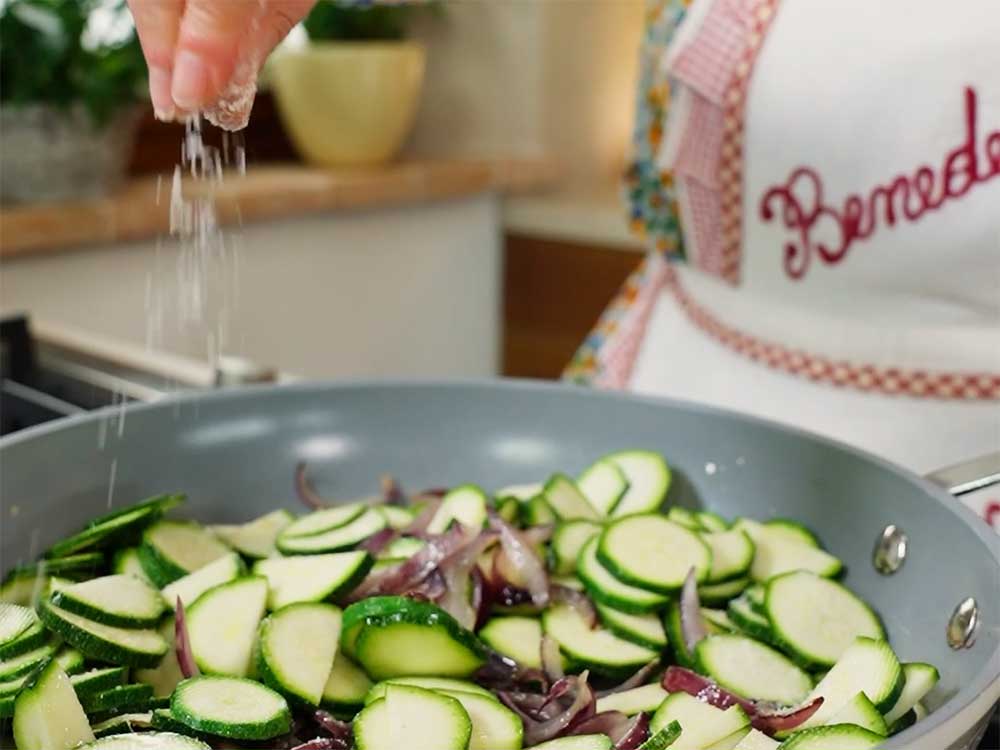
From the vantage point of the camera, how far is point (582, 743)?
0.59 metres

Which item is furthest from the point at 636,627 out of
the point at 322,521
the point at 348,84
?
the point at 348,84

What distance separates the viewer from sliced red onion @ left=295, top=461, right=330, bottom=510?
35.2 inches

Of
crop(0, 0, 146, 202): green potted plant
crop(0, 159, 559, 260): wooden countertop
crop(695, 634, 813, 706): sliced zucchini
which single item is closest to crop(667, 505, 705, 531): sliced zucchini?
crop(695, 634, 813, 706): sliced zucchini

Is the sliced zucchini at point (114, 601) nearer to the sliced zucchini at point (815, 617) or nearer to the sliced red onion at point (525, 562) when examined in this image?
the sliced red onion at point (525, 562)

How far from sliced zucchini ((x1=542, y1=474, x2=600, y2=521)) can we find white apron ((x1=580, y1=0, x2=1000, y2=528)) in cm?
26

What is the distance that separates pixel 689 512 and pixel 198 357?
4.02 ft

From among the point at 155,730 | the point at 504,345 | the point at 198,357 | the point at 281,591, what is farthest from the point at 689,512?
the point at 504,345

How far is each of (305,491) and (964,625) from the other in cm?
47

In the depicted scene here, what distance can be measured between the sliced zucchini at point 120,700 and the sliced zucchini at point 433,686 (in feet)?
0.38

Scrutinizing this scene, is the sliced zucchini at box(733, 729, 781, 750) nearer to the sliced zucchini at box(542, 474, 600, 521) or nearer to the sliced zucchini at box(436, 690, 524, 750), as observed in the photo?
the sliced zucchini at box(436, 690, 524, 750)

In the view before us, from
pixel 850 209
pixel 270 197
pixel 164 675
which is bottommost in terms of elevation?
pixel 164 675

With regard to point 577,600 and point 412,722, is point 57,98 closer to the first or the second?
point 577,600

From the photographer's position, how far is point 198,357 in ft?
6.31

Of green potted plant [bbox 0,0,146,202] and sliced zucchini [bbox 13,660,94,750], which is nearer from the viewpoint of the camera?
sliced zucchini [bbox 13,660,94,750]
